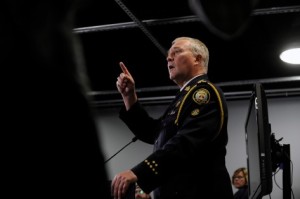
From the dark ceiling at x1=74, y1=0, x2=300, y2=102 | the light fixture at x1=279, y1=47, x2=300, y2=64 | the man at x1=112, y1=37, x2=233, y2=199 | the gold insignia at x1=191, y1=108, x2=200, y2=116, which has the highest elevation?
the dark ceiling at x1=74, y1=0, x2=300, y2=102

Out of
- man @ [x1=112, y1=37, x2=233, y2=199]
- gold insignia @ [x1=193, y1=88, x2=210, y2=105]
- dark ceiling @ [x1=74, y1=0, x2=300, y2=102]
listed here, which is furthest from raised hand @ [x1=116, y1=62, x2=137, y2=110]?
Result: dark ceiling @ [x1=74, y1=0, x2=300, y2=102]

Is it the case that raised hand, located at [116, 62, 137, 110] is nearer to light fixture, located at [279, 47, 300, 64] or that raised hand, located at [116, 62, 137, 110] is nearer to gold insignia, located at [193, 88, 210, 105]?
gold insignia, located at [193, 88, 210, 105]

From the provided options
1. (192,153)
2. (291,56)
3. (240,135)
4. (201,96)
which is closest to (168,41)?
(291,56)

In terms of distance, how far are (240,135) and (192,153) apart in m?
5.21

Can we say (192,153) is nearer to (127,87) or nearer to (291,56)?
(127,87)

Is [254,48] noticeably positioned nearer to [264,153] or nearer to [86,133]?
[264,153]

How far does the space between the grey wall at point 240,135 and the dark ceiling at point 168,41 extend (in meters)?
0.39

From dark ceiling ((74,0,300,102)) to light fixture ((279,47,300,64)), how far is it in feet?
0.25

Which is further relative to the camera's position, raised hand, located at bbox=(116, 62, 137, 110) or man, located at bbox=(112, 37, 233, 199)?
raised hand, located at bbox=(116, 62, 137, 110)

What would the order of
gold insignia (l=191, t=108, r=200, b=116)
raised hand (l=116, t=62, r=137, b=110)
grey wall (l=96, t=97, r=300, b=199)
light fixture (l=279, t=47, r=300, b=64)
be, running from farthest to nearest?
Result: grey wall (l=96, t=97, r=300, b=199)
light fixture (l=279, t=47, r=300, b=64)
raised hand (l=116, t=62, r=137, b=110)
gold insignia (l=191, t=108, r=200, b=116)

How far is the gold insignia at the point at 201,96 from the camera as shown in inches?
77.9

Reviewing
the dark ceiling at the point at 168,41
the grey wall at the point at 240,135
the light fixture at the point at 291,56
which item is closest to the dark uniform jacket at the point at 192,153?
the dark ceiling at the point at 168,41

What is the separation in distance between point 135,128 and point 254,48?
3.42m

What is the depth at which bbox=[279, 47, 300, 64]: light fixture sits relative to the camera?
5.41m
